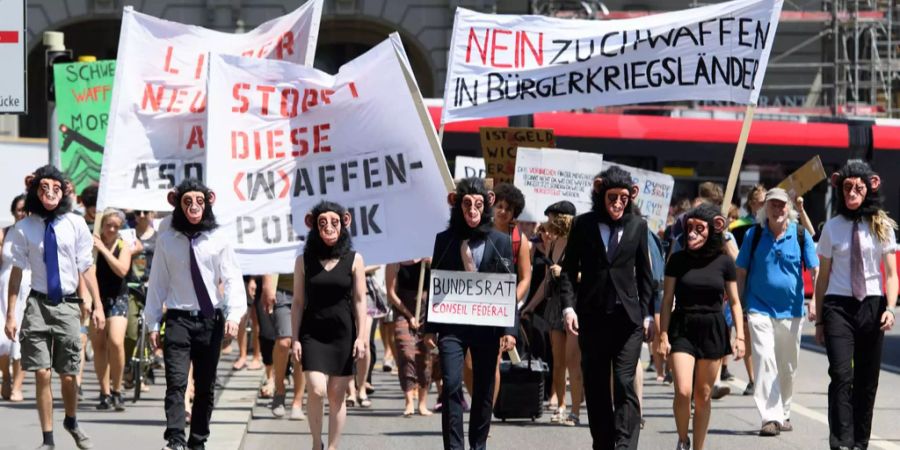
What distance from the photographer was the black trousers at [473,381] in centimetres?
934

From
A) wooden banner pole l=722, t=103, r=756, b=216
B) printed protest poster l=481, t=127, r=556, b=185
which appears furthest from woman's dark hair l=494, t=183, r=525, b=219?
printed protest poster l=481, t=127, r=556, b=185

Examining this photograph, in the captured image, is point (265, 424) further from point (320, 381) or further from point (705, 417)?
point (705, 417)

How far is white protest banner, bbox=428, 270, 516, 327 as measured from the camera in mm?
9664

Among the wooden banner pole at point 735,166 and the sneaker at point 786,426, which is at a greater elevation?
the wooden banner pole at point 735,166

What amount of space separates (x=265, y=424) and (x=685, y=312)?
3708mm

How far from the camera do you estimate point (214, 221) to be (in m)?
10.1

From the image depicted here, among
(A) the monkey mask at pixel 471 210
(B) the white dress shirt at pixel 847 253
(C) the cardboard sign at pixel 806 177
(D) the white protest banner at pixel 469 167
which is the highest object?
(D) the white protest banner at pixel 469 167

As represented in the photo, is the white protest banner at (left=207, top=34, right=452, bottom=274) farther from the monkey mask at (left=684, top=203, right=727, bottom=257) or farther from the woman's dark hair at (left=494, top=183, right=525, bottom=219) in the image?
the monkey mask at (left=684, top=203, right=727, bottom=257)

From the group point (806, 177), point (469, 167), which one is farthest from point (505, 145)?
point (806, 177)

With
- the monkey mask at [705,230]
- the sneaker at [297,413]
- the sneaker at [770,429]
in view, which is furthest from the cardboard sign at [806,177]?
the sneaker at [297,413]

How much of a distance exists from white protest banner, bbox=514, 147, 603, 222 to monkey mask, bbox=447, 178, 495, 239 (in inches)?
196

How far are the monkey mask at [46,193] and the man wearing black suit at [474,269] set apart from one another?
2.42 meters

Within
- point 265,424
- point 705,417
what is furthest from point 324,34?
point 705,417

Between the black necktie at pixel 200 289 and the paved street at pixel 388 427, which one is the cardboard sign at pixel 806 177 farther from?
the black necktie at pixel 200 289
